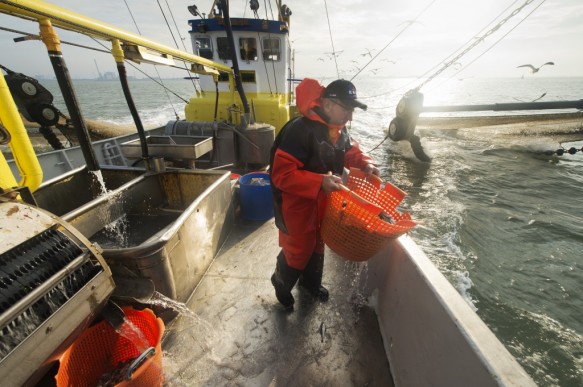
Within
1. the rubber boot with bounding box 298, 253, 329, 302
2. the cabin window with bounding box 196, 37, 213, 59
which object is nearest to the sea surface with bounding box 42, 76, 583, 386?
the rubber boot with bounding box 298, 253, 329, 302

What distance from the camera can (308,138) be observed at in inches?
75.2

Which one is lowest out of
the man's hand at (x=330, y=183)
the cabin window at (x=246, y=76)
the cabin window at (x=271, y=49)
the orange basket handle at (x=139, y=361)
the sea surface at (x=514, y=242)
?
the sea surface at (x=514, y=242)

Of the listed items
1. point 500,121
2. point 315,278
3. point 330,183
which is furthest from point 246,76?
point 500,121

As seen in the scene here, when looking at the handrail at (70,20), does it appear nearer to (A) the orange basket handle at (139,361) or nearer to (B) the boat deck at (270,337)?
(A) the orange basket handle at (139,361)

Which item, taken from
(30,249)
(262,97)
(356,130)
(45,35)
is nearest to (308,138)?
(30,249)

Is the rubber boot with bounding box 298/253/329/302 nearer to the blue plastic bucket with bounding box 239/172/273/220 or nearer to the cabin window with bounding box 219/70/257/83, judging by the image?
the blue plastic bucket with bounding box 239/172/273/220

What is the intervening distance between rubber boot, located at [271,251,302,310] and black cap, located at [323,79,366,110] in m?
1.43

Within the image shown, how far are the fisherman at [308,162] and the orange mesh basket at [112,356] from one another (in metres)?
1.10

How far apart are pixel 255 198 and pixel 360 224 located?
2.72 m

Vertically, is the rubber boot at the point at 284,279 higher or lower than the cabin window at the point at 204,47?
lower

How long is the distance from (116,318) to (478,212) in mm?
7752

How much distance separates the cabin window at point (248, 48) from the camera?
25.5ft

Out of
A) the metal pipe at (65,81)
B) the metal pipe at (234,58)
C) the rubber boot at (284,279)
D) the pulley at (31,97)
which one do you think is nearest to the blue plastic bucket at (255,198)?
the rubber boot at (284,279)

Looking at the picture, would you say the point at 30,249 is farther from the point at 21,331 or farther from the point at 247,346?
the point at 247,346
